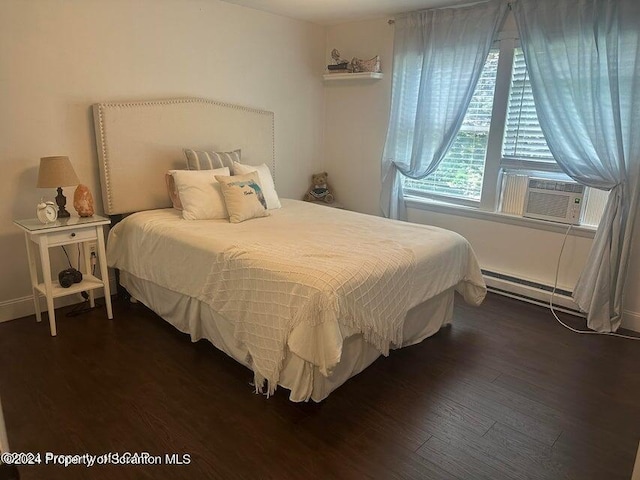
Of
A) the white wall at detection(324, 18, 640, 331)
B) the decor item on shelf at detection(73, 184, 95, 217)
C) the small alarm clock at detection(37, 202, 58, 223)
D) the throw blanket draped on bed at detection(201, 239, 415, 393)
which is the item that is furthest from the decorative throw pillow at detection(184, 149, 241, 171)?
the white wall at detection(324, 18, 640, 331)

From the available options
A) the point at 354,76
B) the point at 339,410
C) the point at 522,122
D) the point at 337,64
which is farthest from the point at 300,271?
the point at 337,64

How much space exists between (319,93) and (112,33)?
2.20m

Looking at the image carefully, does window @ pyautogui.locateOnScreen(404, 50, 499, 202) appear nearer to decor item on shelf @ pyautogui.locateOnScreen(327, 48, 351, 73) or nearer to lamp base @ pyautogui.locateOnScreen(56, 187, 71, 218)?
decor item on shelf @ pyautogui.locateOnScreen(327, 48, 351, 73)

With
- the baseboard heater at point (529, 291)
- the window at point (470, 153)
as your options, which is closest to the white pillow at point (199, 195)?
the window at point (470, 153)

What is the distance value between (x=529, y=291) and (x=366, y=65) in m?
2.55

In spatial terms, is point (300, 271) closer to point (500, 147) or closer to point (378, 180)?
point (500, 147)

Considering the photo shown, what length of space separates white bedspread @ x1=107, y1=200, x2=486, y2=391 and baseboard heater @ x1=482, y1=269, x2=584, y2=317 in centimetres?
77

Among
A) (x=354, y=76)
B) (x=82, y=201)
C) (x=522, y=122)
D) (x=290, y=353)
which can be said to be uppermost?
(x=354, y=76)

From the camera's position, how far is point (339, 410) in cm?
211

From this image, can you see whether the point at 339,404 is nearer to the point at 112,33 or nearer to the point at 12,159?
the point at 12,159

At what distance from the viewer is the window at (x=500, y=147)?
3.34m

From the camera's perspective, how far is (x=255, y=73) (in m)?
4.02

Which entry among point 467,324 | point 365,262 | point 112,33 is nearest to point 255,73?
point 112,33

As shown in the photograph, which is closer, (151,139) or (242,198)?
(242,198)
